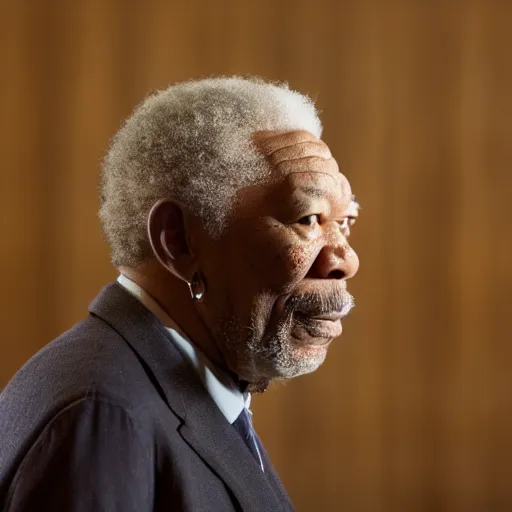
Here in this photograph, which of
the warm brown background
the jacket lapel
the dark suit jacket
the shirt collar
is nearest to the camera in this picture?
the dark suit jacket

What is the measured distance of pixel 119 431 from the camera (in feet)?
3.25

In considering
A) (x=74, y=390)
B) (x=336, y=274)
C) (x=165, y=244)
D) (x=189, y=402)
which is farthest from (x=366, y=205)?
(x=74, y=390)

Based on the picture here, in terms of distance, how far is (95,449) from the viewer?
0.96 meters

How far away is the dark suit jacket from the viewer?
0.95m

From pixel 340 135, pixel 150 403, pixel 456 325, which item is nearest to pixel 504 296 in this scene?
pixel 456 325

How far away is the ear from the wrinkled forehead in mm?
170

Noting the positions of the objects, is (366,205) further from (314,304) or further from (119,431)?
(119,431)

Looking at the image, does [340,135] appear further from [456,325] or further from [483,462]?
[483,462]

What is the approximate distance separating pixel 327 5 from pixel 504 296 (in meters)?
1.29

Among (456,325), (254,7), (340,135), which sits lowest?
(456,325)

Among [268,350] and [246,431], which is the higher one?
→ [268,350]

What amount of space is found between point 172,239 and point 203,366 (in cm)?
21

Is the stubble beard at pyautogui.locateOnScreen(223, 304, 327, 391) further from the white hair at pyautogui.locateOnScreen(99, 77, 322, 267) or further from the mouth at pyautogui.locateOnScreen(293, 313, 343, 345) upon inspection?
the white hair at pyautogui.locateOnScreen(99, 77, 322, 267)

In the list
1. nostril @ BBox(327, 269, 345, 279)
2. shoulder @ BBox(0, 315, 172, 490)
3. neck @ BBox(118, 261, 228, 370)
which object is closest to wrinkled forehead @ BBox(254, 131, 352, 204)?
nostril @ BBox(327, 269, 345, 279)
